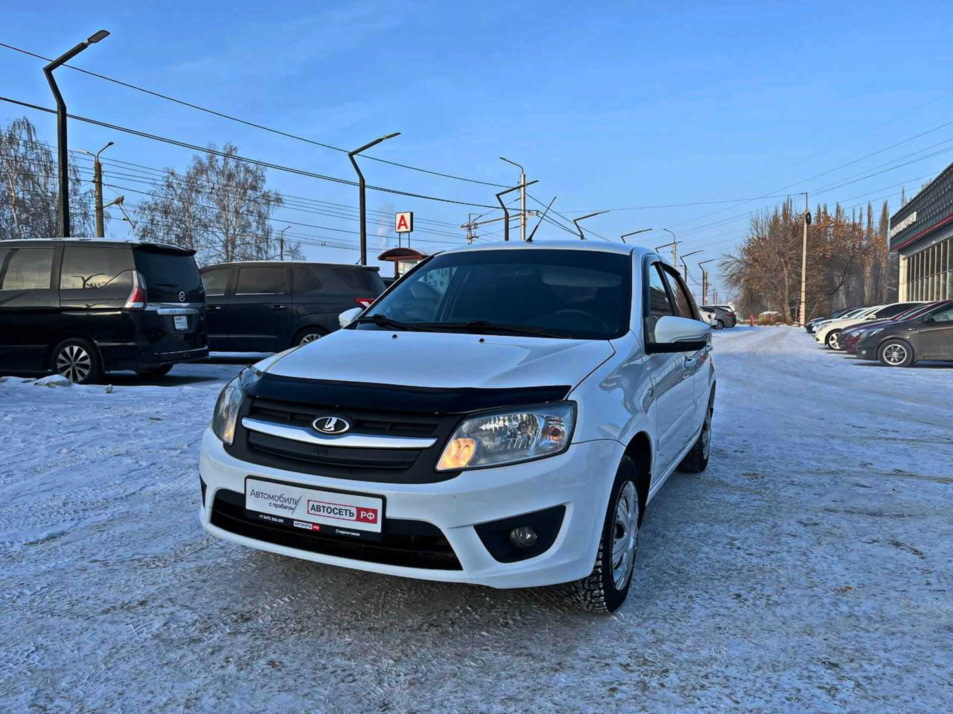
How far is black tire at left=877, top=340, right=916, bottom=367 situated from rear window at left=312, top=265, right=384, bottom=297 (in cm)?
1112

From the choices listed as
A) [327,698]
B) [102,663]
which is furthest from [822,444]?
[102,663]

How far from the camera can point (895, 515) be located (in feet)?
13.3

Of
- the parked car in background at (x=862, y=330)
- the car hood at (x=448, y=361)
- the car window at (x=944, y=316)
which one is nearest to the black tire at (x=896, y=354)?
the parked car in background at (x=862, y=330)

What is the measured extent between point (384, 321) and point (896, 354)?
14.8 metres

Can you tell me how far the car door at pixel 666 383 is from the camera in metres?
3.31

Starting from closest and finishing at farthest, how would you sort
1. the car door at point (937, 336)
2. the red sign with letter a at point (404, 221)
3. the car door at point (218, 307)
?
the car door at point (218, 307), the car door at point (937, 336), the red sign with letter a at point (404, 221)

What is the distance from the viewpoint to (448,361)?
2.72 meters

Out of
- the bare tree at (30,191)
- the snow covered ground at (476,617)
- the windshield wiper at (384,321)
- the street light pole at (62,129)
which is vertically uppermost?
the bare tree at (30,191)

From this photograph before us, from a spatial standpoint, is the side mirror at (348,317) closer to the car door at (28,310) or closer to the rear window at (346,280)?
the car door at (28,310)

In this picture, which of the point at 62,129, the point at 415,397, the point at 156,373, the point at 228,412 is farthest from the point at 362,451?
the point at 62,129

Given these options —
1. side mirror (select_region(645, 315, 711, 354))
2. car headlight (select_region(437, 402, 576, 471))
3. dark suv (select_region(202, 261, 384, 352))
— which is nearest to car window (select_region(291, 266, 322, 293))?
dark suv (select_region(202, 261, 384, 352))

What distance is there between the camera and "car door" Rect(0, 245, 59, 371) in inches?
343

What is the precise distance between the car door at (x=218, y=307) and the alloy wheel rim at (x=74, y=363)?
122 inches

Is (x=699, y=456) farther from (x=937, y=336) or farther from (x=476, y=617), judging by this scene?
(x=937, y=336)
